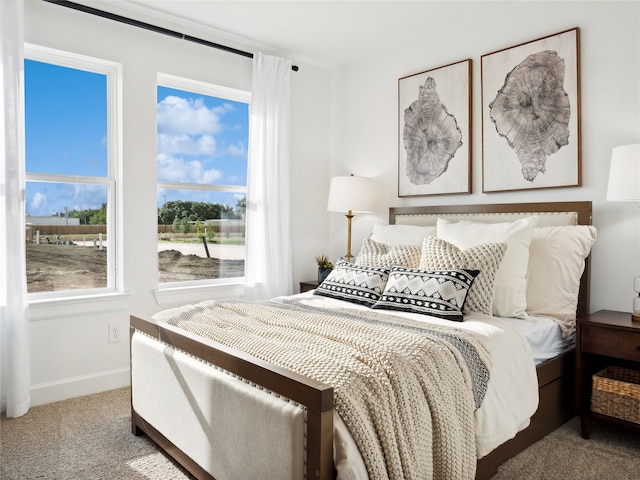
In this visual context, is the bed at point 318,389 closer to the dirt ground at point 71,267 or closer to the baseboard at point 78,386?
the baseboard at point 78,386

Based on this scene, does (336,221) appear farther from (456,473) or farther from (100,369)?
(456,473)

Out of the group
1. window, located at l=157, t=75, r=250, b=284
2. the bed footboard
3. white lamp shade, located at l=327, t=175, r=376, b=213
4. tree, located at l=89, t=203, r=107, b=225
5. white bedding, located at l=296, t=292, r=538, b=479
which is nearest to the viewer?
the bed footboard

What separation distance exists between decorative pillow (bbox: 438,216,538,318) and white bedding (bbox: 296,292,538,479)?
18 cm

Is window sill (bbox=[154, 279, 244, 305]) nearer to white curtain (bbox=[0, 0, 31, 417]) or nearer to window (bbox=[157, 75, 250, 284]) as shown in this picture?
window (bbox=[157, 75, 250, 284])

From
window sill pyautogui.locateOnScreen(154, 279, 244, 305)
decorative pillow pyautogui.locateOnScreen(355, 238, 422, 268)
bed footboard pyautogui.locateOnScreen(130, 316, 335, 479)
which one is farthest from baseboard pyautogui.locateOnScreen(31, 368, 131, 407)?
decorative pillow pyautogui.locateOnScreen(355, 238, 422, 268)

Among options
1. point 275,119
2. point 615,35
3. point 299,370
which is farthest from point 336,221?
point 299,370

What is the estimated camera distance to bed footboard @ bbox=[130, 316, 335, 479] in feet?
4.67

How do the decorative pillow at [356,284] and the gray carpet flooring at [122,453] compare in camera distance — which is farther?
the decorative pillow at [356,284]

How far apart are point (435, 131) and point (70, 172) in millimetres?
2583

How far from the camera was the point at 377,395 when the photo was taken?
152 cm

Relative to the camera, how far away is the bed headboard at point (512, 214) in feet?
9.36

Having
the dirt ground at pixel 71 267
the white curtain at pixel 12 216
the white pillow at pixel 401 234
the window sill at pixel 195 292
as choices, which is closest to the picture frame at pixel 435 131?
the white pillow at pixel 401 234

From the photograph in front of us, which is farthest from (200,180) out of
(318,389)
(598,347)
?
(598,347)

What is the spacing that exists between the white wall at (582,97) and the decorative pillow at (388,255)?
77 centimetres
